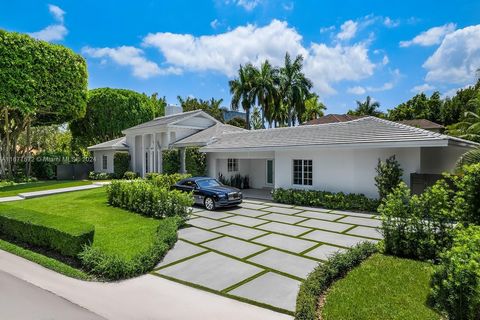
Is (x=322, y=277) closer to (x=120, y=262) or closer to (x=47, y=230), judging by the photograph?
(x=120, y=262)

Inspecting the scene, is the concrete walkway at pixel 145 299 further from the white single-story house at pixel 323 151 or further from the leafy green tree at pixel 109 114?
the leafy green tree at pixel 109 114

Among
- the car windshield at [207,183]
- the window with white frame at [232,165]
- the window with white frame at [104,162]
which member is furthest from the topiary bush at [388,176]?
the window with white frame at [104,162]

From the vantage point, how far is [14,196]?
1903cm

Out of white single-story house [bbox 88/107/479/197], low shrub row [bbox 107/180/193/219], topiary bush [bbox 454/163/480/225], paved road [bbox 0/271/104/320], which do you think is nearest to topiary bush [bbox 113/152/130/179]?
white single-story house [bbox 88/107/479/197]

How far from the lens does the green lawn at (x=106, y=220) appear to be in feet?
28.8

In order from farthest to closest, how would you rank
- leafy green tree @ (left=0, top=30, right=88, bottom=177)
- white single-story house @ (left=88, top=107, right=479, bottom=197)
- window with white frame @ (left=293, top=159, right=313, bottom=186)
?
leafy green tree @ (left=0, top=30, right=88, bottom=177) → window with white frame @ (left=293, top=159, right=313, bottom=186) → white single-story house @ (left=88, top=107, right=479, bottom=197)

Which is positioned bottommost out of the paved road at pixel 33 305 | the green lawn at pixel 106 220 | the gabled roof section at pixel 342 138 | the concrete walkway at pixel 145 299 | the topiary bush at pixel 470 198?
the concrete walkway at pixel 145 299

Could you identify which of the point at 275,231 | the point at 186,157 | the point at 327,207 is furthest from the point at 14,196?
the point at 327,207

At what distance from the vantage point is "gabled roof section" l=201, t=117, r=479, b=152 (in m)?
12.6

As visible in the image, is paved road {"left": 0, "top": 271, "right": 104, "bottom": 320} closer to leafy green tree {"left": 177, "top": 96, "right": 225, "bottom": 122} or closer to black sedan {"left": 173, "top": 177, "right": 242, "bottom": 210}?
black sedan {"left": 173, "top": 177, "right": 242, "bottom": 210}

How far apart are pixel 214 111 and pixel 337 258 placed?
4482 cm

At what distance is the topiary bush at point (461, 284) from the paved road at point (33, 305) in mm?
5608

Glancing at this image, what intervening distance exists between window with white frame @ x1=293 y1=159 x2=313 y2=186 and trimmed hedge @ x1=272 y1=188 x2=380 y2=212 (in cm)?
87

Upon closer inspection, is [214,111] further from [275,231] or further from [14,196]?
[275,231]
